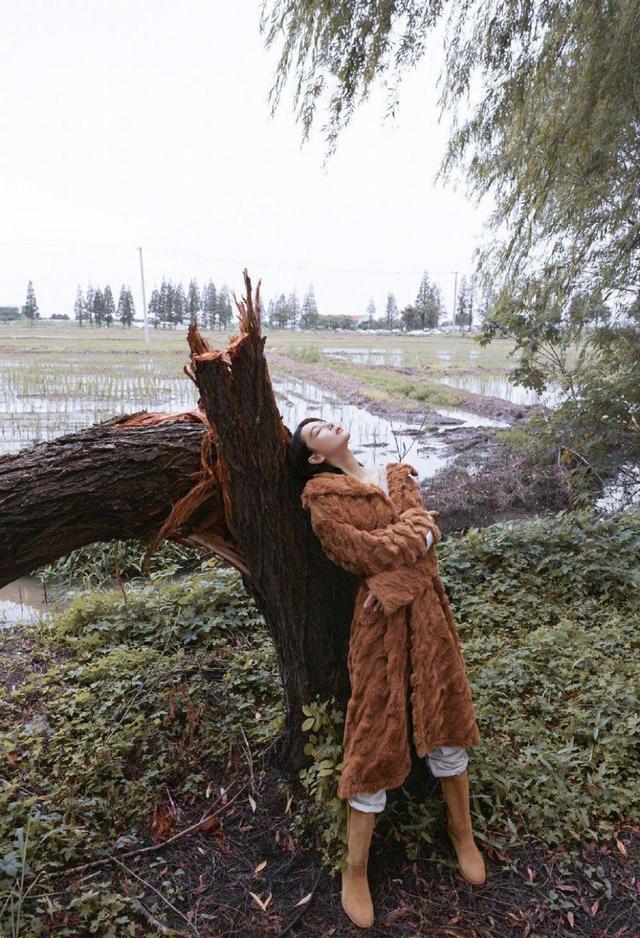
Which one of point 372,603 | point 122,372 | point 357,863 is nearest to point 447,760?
point 357,863

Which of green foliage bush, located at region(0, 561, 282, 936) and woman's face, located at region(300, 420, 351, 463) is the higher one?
woman's face, located at region(300, 420, 351, 463)

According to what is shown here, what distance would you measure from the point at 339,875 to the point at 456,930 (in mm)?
364

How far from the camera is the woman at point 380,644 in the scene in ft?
5.57

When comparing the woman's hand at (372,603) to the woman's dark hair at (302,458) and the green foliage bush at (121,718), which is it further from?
the green foliage bush at (121,718)

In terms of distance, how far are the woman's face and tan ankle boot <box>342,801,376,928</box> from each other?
1027mm

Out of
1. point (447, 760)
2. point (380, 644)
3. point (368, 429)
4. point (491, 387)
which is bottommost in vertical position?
point (447, 760)

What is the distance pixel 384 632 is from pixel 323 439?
58 cm

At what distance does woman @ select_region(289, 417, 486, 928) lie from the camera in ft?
5.57

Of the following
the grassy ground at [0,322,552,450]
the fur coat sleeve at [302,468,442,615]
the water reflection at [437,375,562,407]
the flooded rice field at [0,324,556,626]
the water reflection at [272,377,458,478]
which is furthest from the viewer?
the water reflection at [437,375,562,407]

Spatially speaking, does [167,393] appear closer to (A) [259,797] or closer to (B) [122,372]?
(B) [122,372]

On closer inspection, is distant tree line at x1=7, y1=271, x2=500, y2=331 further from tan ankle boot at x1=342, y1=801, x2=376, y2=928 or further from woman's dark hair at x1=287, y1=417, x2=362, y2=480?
tan ankle boot at x1=342, y1=801, x2=376, y2=928

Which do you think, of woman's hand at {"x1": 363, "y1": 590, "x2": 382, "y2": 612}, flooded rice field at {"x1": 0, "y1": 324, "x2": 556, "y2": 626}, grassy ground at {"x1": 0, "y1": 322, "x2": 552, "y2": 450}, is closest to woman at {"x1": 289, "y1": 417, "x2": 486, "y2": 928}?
woman's hand at {"x1": 363, "y1": 590, "x2": 382, "y2": 612}

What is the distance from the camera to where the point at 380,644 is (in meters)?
1.74

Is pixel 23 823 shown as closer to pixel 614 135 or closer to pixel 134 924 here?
pixel 134 924
